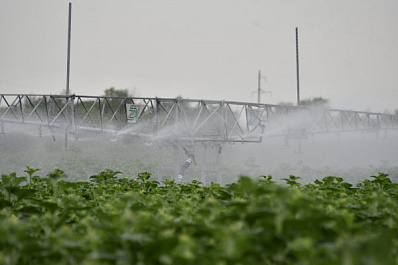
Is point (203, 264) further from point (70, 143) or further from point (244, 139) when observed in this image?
point (70, 143)

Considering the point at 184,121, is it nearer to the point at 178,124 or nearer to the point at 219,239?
the point at 178,124

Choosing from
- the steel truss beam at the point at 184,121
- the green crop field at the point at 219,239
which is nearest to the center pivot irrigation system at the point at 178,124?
the steel truss beam at the point at 184,121

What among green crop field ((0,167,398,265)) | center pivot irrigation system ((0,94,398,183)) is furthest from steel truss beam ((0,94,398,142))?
green crop field ((0,167,398,265))

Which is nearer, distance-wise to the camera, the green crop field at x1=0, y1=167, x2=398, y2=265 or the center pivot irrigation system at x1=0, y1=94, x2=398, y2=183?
the green crop field at x1=0, y1=167, x2=398, y2=265

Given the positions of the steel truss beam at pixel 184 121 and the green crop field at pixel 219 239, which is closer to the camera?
the green crop field at pixel 219 239

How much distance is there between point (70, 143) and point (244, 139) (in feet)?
69.7

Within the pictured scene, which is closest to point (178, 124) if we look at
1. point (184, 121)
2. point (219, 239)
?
point (184, 121)

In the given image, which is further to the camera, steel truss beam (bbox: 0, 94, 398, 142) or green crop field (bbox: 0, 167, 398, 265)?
steel truss beam (bbox: 0, 94, 398, 142)

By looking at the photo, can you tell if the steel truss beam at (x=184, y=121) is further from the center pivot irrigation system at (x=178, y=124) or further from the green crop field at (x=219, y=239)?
the green crop field at (x=219, y=239)

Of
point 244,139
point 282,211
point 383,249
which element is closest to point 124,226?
point 282,211

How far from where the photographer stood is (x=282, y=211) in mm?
1932

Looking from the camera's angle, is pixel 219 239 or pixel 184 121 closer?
pixel 219 239

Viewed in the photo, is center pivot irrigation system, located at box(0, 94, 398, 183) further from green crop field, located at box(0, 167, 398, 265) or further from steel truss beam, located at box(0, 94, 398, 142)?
green crop field, located at box(0, 167, 398, 265)

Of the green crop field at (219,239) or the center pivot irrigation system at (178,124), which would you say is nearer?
the green crop field at (219,239)
